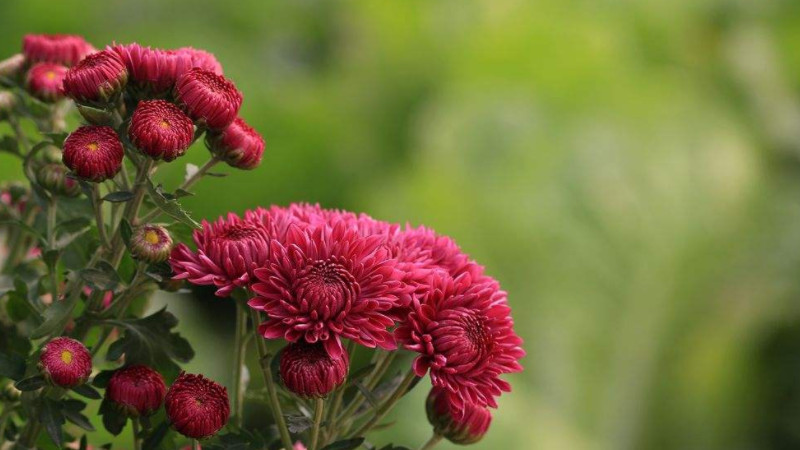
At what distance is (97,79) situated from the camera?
0.41 m

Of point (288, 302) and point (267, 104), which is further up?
point (267, 104)

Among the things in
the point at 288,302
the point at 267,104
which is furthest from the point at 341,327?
the point at 267,104

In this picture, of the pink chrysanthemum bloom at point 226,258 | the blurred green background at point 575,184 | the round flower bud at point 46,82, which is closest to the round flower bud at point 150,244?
the pink chrysanthemum bloom at point 226,258

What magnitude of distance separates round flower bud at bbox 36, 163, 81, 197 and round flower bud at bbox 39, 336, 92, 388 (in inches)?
3.1

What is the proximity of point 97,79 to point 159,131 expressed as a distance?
0.10 ft

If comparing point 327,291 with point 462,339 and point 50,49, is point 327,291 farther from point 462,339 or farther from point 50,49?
point 50,49

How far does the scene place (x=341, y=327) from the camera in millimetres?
389

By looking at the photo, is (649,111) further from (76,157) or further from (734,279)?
(76,157)

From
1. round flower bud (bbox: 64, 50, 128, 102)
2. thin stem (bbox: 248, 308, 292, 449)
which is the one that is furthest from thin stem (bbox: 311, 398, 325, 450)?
round flower bud (bbox: 64, 50, 128, 102)

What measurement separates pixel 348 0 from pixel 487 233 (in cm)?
85

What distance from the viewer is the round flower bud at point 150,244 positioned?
1.34 feet

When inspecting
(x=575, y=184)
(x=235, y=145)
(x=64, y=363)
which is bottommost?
(x=64, y=363)

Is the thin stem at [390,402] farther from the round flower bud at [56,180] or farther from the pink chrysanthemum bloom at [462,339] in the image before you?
the round flower bud at [56,180]

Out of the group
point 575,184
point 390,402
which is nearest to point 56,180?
point 390,402
